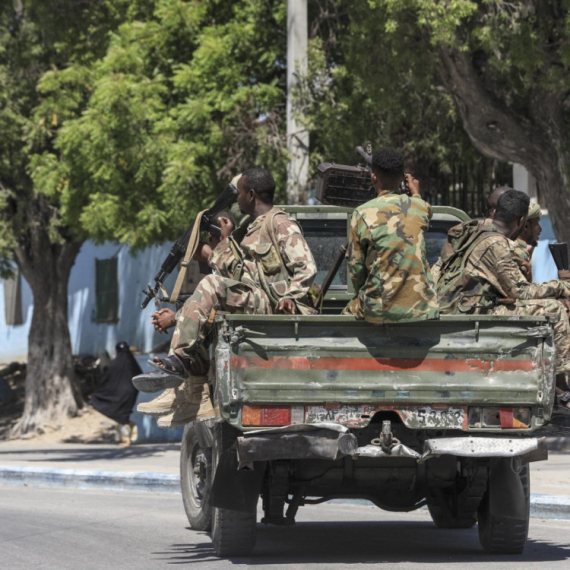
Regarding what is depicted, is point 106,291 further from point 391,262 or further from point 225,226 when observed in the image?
point 391,262

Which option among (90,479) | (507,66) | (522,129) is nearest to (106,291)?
(90,479)

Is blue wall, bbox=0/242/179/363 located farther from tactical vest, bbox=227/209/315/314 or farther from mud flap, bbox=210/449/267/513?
mud flap, bbox=210/449/267/513

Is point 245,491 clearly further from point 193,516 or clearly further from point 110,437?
point 110,437

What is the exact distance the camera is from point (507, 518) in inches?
299

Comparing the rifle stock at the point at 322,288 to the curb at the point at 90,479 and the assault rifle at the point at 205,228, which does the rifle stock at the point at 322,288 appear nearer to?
the assault rifle at the point at 205,228

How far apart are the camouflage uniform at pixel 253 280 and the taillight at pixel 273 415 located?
0.66 meters

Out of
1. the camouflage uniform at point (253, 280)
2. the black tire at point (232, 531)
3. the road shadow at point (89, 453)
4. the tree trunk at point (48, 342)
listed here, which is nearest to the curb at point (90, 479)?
the road shadow at point (89, 453)

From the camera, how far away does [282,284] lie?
747 centimetres

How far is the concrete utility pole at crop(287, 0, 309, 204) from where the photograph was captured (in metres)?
16.6

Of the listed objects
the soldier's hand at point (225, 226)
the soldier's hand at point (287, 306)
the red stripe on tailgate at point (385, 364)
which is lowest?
the red stripe on tailgate at point (385, 364)

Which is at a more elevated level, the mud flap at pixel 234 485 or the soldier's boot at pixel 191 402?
the soldier's boot at pixel 191 402

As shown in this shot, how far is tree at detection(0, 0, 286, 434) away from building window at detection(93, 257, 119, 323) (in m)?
7.85

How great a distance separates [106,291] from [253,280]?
21.7 meters

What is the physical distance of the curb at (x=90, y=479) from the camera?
1330cm
